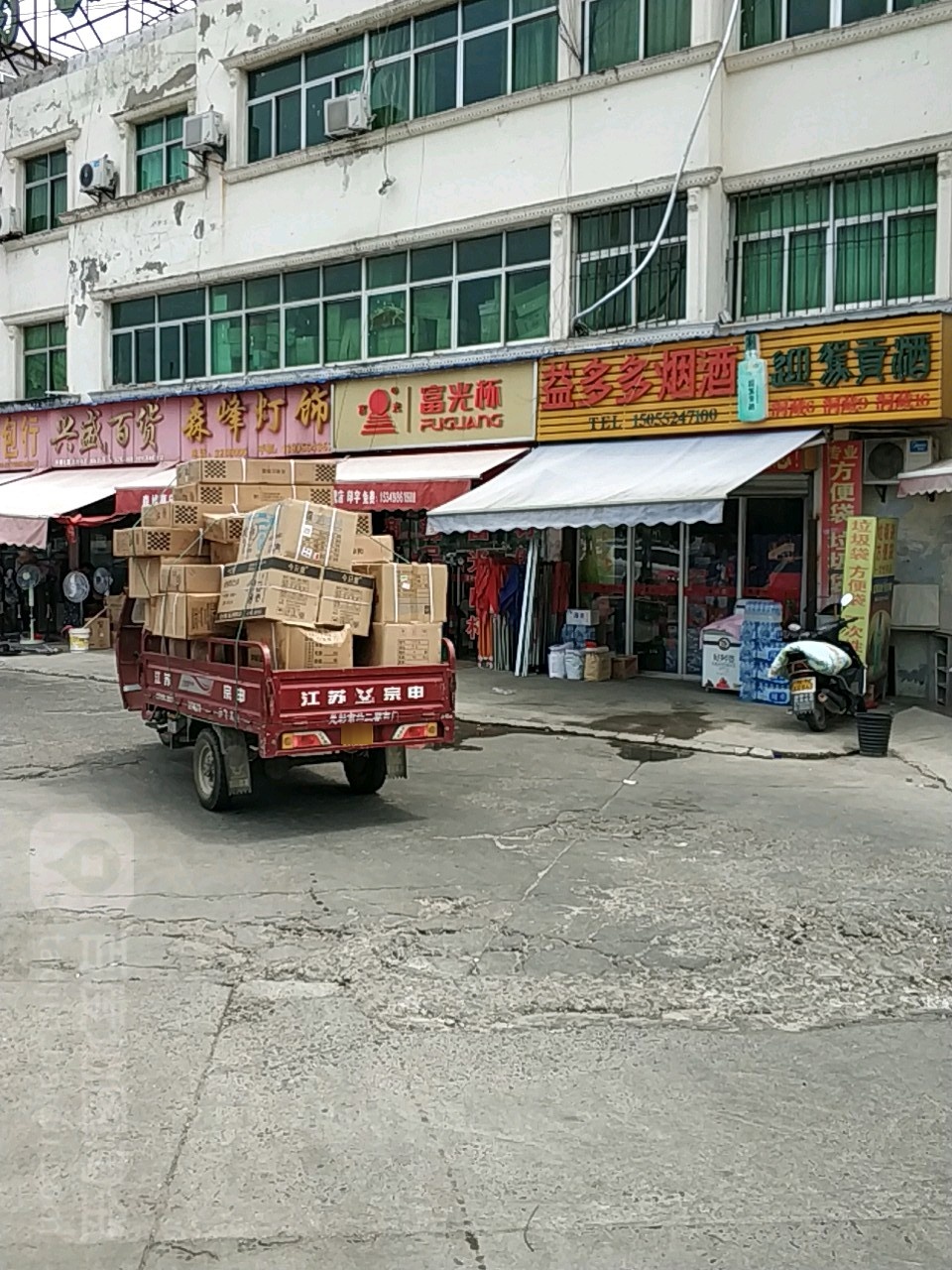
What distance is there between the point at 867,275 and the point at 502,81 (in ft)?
20.4

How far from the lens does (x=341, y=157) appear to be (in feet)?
63.9

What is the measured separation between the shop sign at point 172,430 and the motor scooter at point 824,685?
8.83m

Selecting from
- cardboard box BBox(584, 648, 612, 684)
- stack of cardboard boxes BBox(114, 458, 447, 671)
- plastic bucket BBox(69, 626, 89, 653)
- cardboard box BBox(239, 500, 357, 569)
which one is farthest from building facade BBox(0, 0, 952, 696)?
cardboard box BBox(239, 500, 357, 569)

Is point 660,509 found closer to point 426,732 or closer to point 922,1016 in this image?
point 426,732

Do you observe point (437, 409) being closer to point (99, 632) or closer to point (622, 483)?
point (622, 483)

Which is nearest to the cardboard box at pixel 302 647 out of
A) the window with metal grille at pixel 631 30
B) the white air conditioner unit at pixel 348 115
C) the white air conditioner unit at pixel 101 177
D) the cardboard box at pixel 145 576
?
the cardboard box at pixel 145 576

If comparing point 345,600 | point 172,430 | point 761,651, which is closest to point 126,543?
point 345,600

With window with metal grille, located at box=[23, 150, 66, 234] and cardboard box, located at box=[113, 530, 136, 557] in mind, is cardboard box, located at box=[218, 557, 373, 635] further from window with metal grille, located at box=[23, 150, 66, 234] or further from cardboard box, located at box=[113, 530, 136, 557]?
window with metal grille, located at box=[23, 150, 66, 234]

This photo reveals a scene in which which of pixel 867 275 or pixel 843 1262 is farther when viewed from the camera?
pixel 867 275

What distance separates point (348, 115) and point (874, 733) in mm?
12792

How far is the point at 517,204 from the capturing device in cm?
1741

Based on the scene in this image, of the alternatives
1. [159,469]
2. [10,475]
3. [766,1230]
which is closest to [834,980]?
[766,1230]

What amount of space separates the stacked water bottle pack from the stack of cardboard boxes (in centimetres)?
647

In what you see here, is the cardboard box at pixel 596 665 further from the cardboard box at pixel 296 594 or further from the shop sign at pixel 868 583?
the cardboard box at pixel 296 594
